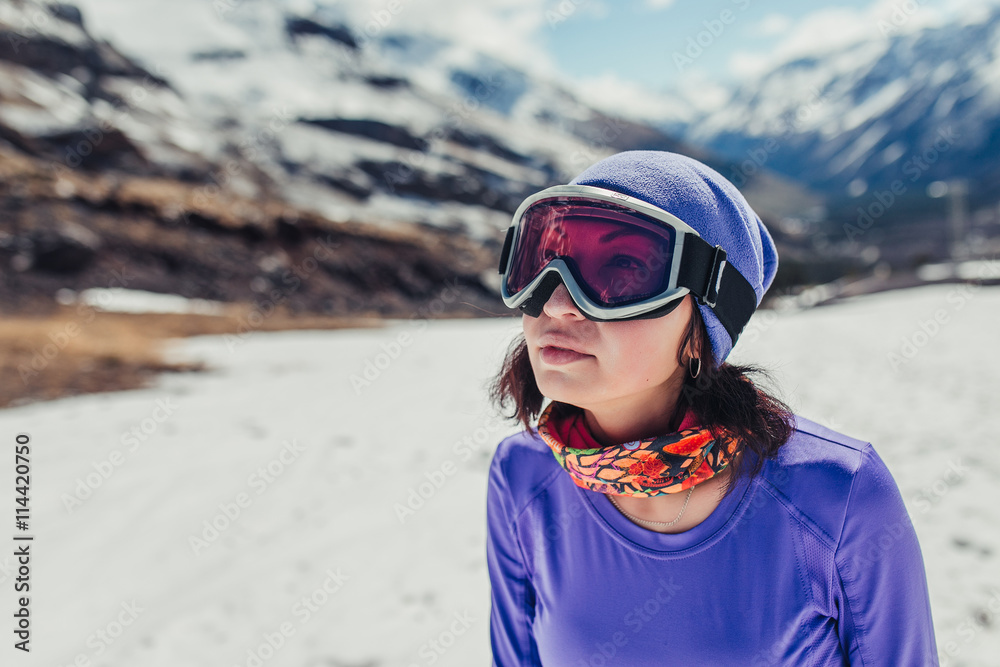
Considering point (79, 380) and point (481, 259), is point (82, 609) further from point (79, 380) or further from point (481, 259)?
point (481, 259)

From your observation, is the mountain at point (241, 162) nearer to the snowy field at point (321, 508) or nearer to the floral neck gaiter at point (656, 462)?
the floral neck gaiter at point (656, 462)

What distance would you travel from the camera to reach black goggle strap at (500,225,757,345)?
1365 millimetres

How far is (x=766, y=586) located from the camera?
1246mm

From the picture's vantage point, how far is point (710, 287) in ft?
4.55

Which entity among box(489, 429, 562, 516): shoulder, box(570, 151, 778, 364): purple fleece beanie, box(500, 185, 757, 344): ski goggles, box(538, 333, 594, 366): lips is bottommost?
box(489, 429, 562, 516): shoulder

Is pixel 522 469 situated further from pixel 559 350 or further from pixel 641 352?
pixel 641 352

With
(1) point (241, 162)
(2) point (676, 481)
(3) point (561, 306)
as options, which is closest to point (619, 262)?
(3) point (561, 306)

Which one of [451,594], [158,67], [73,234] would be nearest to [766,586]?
[451,594]

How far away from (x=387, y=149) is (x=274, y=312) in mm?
36660

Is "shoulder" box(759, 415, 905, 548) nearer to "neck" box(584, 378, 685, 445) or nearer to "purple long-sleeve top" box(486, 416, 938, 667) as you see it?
"purple long-sleeve top" box(486, 416, 938, 667)

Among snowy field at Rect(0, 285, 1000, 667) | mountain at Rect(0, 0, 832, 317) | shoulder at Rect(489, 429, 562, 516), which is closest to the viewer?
shoulder at Rect(489, 429, 562, 516)

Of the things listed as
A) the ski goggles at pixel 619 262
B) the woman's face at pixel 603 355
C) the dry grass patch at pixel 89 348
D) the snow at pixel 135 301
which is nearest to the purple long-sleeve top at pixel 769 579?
the woman's face at pixel 603 355

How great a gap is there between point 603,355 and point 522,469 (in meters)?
0.47

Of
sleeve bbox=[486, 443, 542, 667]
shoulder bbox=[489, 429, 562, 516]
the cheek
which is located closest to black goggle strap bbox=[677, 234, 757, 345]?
the cheek
